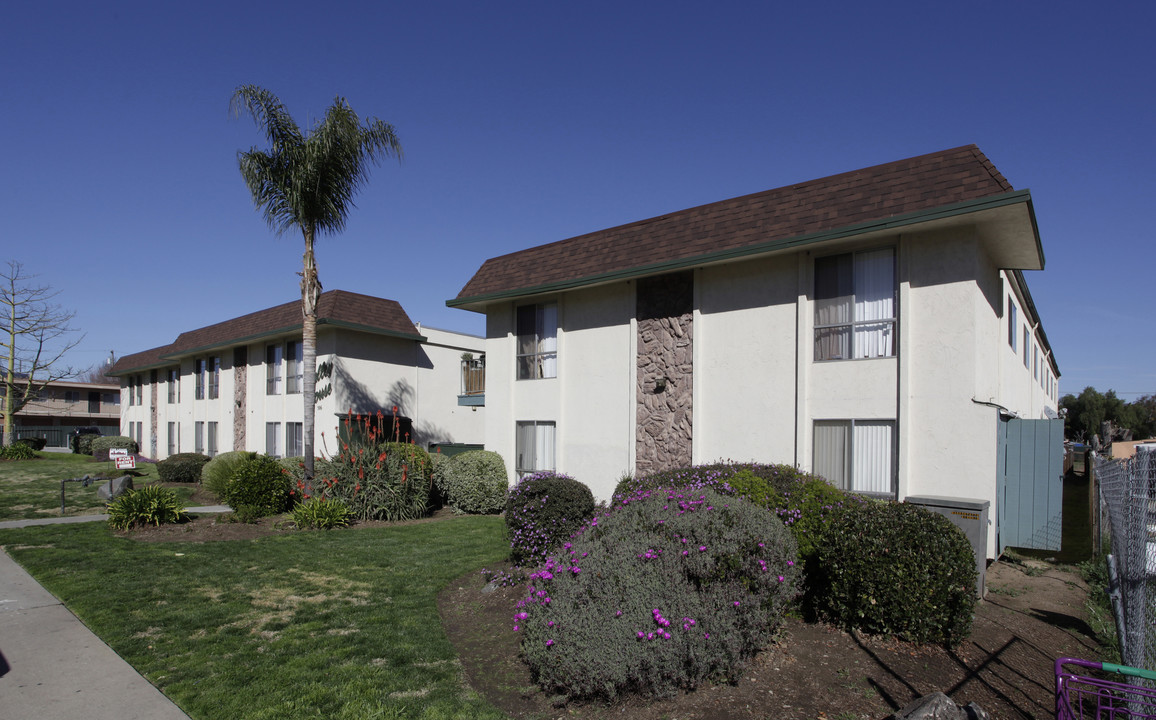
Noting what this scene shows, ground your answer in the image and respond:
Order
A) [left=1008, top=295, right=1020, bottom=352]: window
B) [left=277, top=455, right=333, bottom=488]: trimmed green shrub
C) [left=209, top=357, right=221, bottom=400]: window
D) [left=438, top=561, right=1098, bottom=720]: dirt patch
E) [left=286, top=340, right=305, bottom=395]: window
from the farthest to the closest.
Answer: [left=209, top=357, right=221, bottom=400]: window, [left=286, top=340, right=305, bottom=395]: window, [left=277, top=455, right=333, bottom=488]: trimmed green shrub, [left=1008, top=295, right=1020, bottom=352]: window, [left=438, top=561, right=1098, bottom=720]: dirt patch

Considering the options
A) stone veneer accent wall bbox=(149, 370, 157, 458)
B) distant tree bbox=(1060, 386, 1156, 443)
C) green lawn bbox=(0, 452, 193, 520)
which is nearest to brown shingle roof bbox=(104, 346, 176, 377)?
stone veneer accent wall bbox=(149, 370, 157, 458)

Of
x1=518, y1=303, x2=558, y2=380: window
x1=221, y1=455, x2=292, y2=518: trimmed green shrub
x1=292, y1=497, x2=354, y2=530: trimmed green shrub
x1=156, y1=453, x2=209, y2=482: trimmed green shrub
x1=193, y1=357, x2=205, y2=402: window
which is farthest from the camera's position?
x1=193, y1=357, x2=205, y2=402: window

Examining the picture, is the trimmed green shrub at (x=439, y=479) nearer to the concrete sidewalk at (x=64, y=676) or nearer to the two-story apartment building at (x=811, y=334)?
the two-story apartment building at (x=811, y=334)

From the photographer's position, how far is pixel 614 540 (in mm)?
5934

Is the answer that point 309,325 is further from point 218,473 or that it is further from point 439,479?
point 218,473

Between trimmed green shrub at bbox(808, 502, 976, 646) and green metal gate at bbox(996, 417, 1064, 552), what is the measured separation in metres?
4.39

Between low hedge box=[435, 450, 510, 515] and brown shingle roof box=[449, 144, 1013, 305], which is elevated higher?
brown shingle roof box=[449, 144, 1013, 305]

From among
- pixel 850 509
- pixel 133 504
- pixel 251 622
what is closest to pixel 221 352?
pixel 133 504

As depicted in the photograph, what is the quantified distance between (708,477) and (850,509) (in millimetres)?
1922

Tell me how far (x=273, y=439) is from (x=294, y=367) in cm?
291

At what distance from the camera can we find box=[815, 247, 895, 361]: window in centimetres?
964

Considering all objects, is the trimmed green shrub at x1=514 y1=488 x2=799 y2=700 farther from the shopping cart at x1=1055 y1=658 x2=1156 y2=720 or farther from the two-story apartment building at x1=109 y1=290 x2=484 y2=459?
the two-story apartment building at x1=109 y1=290 x2=484 y2=459

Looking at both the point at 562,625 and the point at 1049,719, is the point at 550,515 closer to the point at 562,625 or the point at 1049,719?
the point at 562,625

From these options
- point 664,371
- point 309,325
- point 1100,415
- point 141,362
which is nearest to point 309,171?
point 309,325
